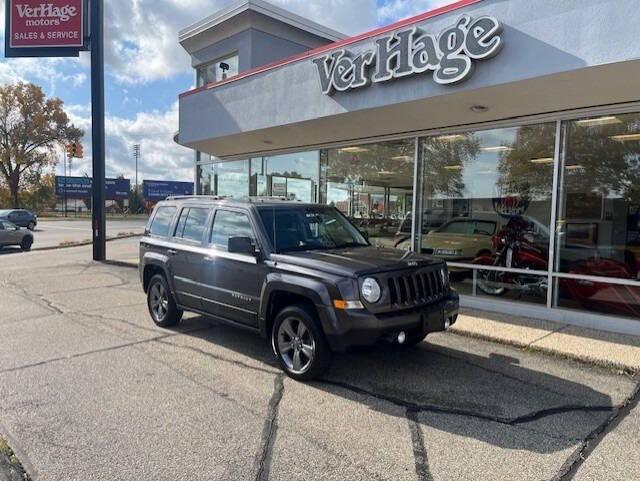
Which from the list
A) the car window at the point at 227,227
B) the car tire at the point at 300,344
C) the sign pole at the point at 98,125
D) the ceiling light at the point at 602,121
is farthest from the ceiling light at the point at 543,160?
the sign pole at the point at 98,125

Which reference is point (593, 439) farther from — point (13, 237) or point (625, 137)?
point (13, 237)

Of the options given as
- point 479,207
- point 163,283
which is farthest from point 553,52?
point 163,283

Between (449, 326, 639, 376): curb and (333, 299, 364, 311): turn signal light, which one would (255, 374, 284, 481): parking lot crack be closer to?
(333, 299, 364, 311): turn signal light

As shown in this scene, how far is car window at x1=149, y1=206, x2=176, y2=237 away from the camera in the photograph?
23.9 feet

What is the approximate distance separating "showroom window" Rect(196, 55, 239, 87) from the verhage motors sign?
12.2 ft

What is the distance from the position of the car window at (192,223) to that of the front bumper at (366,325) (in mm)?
2559

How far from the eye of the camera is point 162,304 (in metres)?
7.29

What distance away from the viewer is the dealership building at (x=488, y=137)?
6.48 metres

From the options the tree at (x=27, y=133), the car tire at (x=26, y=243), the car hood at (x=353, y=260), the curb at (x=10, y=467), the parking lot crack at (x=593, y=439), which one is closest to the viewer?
the curb at (x=10, y=467)

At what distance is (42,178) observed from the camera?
208 ft

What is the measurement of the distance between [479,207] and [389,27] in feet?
12.5

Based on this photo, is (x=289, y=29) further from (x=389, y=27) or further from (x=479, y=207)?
(x=479, y=207)

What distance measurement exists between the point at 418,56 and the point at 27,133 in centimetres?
6366

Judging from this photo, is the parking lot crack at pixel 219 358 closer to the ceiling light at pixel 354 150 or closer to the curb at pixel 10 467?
the curb at pixel 10 467
